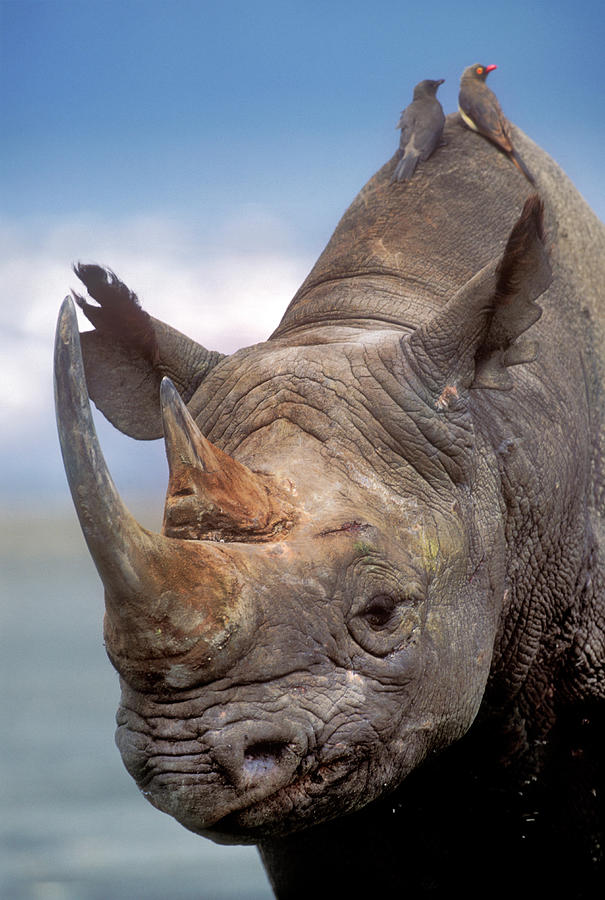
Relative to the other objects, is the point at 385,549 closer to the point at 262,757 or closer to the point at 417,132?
the point at 262,757

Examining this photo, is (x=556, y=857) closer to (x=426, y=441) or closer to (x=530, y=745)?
(x=530, y=745)

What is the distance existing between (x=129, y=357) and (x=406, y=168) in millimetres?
1397

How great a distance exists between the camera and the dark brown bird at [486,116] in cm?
468

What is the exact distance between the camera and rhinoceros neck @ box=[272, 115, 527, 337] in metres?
4.11

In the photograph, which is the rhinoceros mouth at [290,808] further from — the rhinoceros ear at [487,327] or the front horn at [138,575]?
the rhinoceros ear at [487,327]

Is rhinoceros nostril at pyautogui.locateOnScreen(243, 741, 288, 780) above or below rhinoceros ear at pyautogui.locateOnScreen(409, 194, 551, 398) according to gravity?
below

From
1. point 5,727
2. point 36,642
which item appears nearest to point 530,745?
point 5,727

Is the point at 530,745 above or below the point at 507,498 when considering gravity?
below

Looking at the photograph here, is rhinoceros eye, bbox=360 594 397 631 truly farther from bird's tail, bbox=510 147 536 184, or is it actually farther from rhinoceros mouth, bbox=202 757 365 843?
bird's tail, bbox=510 147 536 184

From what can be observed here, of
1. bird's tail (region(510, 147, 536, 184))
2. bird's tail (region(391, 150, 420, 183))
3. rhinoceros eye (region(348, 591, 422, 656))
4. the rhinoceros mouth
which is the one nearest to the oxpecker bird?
bird's tail (region(391, 150, 420, 183))

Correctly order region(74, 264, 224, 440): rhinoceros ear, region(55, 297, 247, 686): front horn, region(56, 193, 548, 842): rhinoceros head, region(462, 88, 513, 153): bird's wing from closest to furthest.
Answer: region(55, 297, 247, 686): front horn, region(56, 193, 548, 842): rhinoceros head, region(74, 264, 224, 440): rhinoceros ear, region(462, 88, 513, 153): bird's wing

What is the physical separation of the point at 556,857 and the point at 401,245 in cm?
221

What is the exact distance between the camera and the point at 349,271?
4.34 m

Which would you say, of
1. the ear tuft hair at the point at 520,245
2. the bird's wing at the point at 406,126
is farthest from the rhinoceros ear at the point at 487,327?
the bird's wing at the point at 406,126
